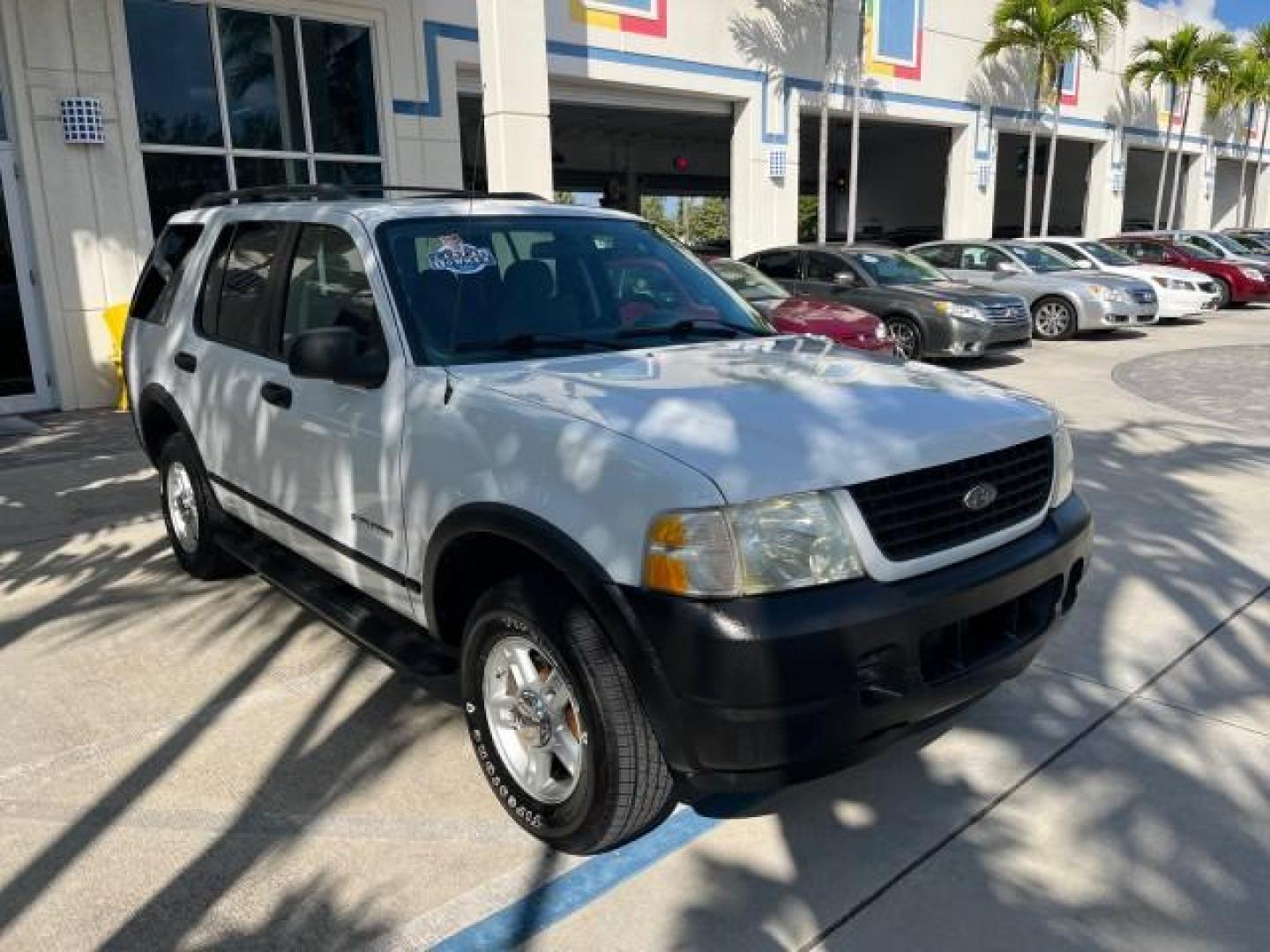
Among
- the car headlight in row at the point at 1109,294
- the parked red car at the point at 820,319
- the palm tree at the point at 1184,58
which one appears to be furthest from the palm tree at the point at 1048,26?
the parked red car at the point at 820,319

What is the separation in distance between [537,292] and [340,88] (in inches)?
389

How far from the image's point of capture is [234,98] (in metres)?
11.3

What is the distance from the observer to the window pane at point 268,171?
11461mm

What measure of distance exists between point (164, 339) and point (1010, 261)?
13855mm

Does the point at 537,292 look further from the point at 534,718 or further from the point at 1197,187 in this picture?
the point at 1197,187

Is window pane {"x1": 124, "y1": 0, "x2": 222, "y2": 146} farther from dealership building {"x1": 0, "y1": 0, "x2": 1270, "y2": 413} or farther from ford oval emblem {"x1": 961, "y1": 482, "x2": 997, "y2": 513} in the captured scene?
ford oval emblem {"x1": 961, "y1": 482, "x2": 997, "y2": 513}

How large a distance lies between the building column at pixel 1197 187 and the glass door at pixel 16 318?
34.9 meters

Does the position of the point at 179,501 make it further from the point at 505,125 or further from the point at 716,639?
the point at 505,125

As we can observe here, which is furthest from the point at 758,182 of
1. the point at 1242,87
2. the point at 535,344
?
the point at 1242,87

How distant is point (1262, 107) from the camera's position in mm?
36469

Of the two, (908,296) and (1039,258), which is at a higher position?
(1039,258)

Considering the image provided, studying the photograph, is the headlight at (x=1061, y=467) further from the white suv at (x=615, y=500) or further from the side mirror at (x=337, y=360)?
the side mirror at (x=337, y=360)

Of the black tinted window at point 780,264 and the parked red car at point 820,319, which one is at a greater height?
the black tinted window at point 780,264

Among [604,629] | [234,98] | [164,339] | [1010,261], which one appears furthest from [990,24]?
[604,629]
